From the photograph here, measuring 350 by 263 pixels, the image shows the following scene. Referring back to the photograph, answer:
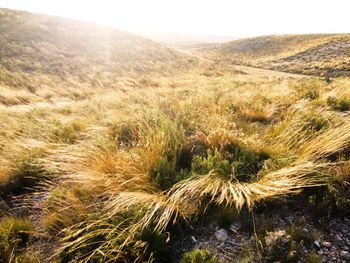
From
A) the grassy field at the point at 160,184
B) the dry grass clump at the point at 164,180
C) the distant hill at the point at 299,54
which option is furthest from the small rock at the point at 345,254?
the distant hill at the point at 299,54

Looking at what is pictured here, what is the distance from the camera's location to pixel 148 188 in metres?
2.58

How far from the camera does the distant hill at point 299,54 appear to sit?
2761 cm

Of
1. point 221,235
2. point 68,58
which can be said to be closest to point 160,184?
point 221,235

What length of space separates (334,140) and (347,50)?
38.1 m

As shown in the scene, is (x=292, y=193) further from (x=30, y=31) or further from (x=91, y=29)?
(x=91, y=29)

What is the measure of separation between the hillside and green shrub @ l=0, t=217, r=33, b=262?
8861mm

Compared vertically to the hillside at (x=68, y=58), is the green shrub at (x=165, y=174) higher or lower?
higher

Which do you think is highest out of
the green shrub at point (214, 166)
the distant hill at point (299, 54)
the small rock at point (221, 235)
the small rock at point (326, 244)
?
the green shrub at point (214, 166)

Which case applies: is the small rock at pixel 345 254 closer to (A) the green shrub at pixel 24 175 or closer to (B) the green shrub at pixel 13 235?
(B) the green shrub at pixel 13 235

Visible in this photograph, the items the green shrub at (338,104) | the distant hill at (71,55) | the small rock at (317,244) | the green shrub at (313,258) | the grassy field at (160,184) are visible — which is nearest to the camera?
the green shrub at (313,258)

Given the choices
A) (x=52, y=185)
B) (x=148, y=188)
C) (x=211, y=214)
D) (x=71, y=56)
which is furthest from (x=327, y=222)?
(x=71, y=56)

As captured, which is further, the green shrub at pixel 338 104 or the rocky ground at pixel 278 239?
the green shrub at pixel 338 104

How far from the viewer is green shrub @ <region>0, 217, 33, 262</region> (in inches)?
84.0

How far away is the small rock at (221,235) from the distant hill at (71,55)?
1368 cm
